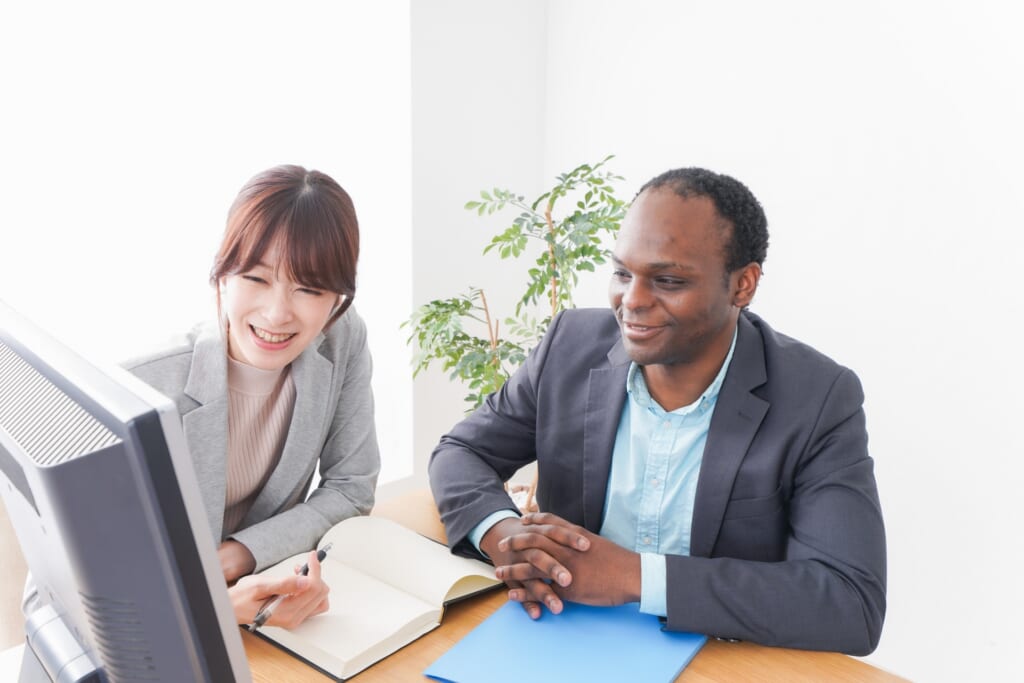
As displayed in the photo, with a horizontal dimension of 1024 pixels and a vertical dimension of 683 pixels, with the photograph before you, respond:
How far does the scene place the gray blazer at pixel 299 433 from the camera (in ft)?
4.46

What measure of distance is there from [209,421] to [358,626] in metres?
0.48

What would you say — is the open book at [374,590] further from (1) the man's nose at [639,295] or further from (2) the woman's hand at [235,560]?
(1) the man's nose at [639,295]

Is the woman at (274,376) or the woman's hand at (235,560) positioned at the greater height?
the woman at (274,376)

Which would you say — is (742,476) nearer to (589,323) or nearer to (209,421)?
(589,323)

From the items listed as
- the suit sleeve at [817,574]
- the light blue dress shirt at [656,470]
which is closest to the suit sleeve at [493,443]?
the light blue dress shirt at [656,470]

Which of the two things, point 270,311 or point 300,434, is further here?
point 300,434

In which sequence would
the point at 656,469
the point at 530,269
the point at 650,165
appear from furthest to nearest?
1. the point at 650,165
2. the point at 530,269
3. the point at 656,469

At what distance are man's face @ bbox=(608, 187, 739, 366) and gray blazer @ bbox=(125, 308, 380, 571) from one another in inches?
22.7

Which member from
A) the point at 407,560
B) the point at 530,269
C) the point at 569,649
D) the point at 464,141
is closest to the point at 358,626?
the point at 407,560

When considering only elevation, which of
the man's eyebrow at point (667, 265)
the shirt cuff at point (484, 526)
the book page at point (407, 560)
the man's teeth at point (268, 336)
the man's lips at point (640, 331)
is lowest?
the book page at point (407, 560)

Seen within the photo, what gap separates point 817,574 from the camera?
1209mm

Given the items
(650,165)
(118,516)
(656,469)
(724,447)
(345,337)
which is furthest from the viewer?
(650,165)

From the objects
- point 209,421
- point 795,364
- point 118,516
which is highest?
point 118,516

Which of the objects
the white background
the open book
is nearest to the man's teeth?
the open book
